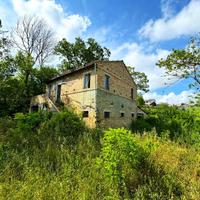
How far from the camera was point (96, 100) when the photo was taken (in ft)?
64.0

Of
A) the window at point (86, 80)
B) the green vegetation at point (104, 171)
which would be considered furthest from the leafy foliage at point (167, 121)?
the green vegetation at point (104, 171)

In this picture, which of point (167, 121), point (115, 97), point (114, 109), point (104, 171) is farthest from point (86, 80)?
point (104, 171)

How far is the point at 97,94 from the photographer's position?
64.4ft

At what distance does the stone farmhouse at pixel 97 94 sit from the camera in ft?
65.1

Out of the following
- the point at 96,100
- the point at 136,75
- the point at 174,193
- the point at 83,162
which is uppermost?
the point at 136,75

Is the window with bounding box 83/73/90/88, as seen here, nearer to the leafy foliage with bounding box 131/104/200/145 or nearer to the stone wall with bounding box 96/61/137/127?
the stone wall with bounding box 96/61/137/127

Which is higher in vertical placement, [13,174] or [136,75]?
[136,75]

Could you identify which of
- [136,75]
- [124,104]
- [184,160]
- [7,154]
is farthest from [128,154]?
[136,75]

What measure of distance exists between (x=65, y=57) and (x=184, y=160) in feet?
106

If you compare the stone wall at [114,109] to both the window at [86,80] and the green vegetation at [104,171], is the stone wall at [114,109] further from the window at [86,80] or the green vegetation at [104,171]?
the green vegetation at [104,171]

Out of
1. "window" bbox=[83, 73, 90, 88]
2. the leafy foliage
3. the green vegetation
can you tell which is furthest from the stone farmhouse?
the green vegetation

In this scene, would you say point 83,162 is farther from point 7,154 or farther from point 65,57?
point 65,57

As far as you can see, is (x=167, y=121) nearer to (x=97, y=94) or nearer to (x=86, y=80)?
(x=97, y=94)

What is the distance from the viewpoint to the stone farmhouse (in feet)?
65.1
